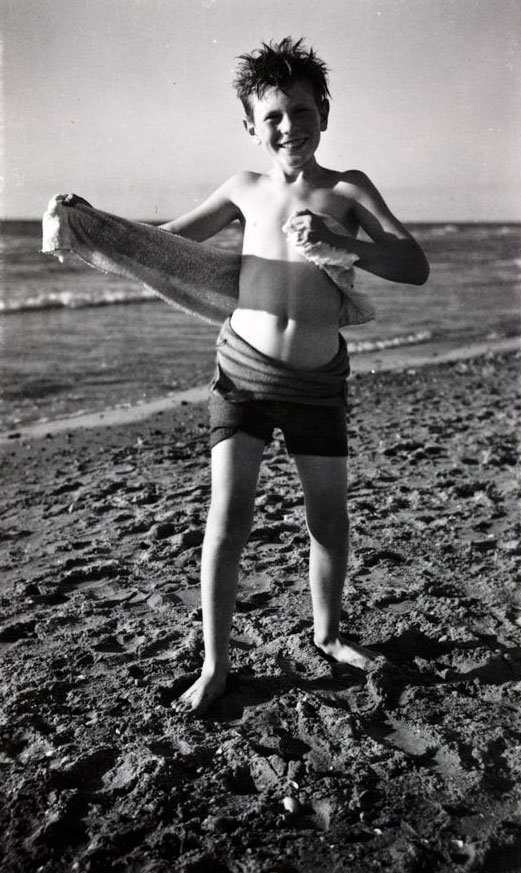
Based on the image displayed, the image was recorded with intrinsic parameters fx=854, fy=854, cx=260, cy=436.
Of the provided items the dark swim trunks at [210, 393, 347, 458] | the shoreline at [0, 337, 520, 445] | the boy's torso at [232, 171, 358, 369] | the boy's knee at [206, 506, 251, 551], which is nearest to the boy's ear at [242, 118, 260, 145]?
the boy's torso at [232, 171, 358, 369]

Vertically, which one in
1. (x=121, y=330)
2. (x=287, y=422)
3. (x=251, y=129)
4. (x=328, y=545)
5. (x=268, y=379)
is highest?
(x=251, y=129)

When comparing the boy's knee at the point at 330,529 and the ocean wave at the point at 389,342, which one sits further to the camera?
the ocean wave at the point at 389,342

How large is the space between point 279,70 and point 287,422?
99 cm

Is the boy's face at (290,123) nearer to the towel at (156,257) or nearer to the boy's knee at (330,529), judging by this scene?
the towel at (156,257)

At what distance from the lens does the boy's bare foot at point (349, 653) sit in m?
2.73

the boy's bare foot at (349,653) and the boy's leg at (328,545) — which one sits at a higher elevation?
the boy's leg at (328,545)

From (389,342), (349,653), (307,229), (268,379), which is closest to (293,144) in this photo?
Result: (307,229)

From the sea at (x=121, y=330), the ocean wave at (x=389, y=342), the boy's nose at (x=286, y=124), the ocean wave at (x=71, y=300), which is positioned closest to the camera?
the boy's nose at (x=286, y=124)

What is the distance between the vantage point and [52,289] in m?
14.8

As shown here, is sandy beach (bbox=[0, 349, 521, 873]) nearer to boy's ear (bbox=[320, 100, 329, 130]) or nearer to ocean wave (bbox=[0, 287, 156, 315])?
boy's ear (bbox=[320, 100, 329, 130])

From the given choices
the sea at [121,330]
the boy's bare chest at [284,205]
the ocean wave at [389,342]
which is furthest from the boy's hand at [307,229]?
the ocean wave at [389,342]

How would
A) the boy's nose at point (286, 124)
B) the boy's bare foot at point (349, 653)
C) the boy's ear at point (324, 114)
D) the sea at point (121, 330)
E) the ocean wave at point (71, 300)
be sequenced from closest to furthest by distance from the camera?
the boy's nose at point (286, 124) → the boy's ear at point (324, 114) → the boy's bare foot at point (349, 653) → the sea at point (121, 330) → the ocean wave at point (71, 300)

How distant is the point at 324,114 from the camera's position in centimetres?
250

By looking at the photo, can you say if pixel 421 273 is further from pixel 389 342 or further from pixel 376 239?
pixel 389 342
